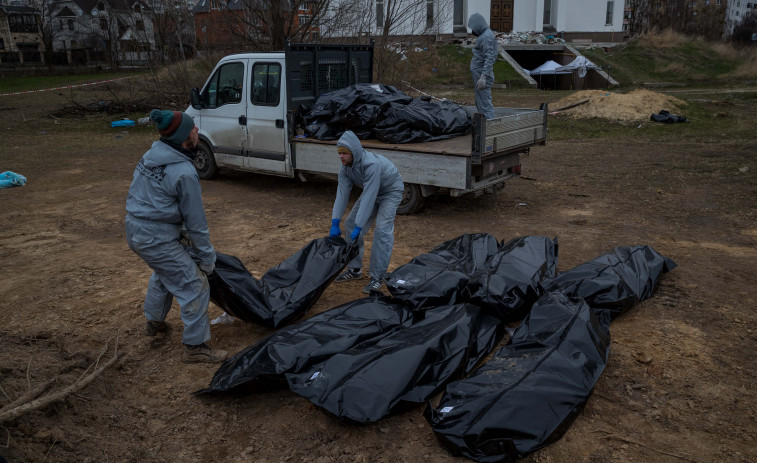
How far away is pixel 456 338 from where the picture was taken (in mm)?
3863

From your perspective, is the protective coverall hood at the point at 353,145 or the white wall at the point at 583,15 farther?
the white wall at the point at 583,15

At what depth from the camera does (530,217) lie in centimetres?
783

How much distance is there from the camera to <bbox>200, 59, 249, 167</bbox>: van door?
909 cm

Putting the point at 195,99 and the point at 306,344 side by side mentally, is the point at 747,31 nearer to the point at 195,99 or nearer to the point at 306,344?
the point at 195,99

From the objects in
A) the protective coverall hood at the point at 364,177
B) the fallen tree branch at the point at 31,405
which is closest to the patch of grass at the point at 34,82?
the protective coverall hood at the point at 364,177

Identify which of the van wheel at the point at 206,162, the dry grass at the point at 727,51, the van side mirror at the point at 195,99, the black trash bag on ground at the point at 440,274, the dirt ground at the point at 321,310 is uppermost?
the dry grass at the point at 727,51

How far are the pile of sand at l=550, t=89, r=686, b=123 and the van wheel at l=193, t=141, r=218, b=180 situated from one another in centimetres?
1113

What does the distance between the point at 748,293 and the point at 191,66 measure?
19318mm

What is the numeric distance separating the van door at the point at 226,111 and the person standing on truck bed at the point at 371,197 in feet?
13.7

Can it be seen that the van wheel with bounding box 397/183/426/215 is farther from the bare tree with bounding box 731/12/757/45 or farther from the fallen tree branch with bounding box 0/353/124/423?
the bare tree with bounding box 731/12/757/45

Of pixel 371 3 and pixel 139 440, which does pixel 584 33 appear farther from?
pixel 139 440

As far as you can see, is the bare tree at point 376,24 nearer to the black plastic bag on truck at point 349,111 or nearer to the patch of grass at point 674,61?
the black plastic bag on truck at point 349,111

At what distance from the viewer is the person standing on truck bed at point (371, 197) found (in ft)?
17.3

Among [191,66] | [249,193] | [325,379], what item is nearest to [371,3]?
[191,66]
